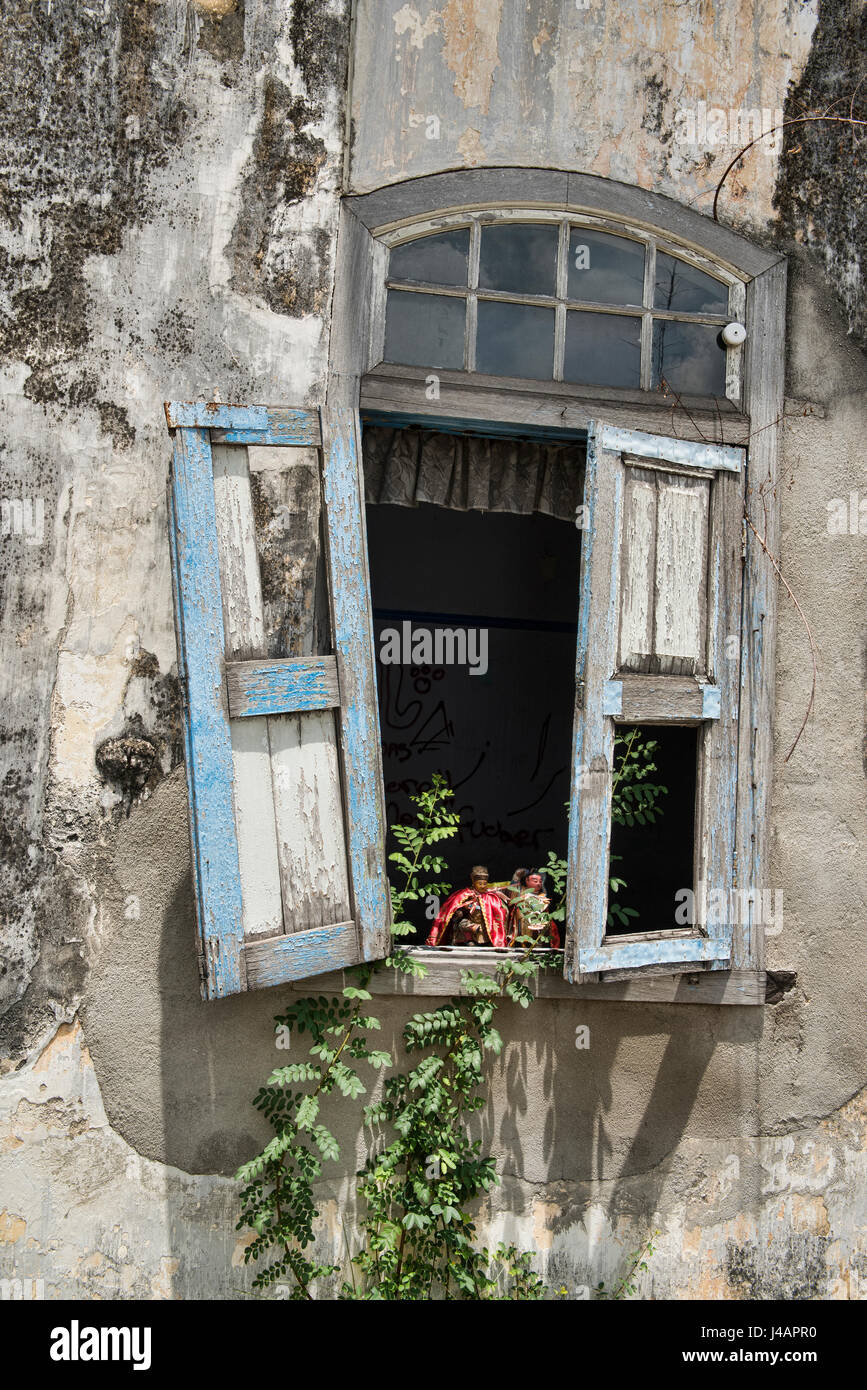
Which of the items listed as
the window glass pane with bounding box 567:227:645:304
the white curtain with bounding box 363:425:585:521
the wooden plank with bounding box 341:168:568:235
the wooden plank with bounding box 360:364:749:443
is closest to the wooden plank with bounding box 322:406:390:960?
the wooden plank with bounding box 360:364:749:443

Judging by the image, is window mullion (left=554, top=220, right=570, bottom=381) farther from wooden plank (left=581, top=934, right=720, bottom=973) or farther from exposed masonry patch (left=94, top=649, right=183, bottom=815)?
wooden plank (left=581, top=934, right=720, bottom=973)

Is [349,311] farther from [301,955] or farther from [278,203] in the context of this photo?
[301,955]

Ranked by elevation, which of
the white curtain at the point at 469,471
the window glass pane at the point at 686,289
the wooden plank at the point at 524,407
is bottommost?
the white curtain at the point at 469,471

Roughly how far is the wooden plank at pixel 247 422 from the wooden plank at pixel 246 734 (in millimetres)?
55

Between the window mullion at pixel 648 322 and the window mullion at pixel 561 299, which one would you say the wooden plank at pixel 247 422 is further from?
the window mullion at pixel 648 322

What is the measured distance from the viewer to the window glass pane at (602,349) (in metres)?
3.47

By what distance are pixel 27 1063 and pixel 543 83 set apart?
338cm

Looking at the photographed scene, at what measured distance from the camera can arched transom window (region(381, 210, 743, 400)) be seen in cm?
338

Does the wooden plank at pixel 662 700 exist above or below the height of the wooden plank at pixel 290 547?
below

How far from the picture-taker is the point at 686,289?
11.6 ft

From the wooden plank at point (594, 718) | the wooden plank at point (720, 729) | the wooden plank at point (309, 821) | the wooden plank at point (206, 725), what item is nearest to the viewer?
the wooden plank at point (206, 725)

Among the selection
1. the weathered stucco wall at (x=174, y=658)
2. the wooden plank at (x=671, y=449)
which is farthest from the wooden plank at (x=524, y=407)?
the weathered stucco wall at (x=174, y=658)

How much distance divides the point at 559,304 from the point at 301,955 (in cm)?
218

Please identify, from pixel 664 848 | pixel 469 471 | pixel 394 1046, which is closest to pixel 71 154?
pixel 469 471
